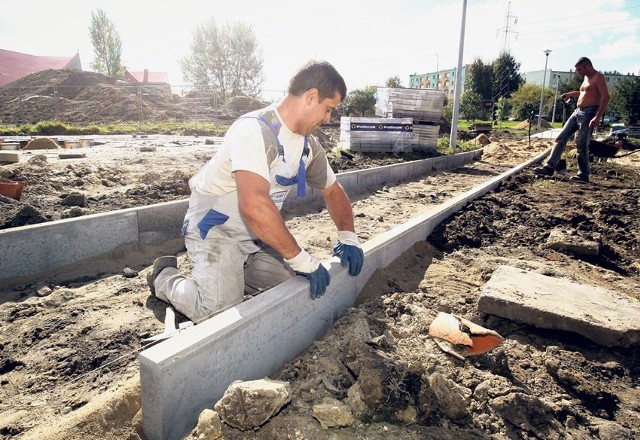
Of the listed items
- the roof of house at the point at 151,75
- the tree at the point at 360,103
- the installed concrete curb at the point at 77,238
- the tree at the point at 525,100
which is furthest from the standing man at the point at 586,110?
the roof of house at the point at 151,75

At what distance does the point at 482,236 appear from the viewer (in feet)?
15.1

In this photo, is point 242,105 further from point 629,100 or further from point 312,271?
point 629,100

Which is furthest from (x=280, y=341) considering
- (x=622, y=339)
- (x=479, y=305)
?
(x=622, y=339)

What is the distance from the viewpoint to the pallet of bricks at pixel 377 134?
11.3m

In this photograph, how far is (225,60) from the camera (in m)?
45.8

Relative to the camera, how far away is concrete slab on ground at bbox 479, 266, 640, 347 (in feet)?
7.90

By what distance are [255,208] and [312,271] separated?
504 millimetres

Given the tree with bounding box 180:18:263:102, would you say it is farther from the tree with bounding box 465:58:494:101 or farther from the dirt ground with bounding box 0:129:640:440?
the dirt ground with bounding box 0:129:640:440

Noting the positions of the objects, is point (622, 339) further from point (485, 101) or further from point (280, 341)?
point (485, 101)

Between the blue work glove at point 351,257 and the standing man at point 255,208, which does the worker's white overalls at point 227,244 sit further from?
the blue work glove at point 351,257

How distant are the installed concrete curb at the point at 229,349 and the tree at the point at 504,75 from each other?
200ft

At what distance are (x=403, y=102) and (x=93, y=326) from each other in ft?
38.3


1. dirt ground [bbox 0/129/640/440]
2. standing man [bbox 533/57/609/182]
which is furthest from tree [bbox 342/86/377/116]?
dirt ground [bbox 0/129/640/440]

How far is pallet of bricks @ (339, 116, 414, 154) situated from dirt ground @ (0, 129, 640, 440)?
7087mm
